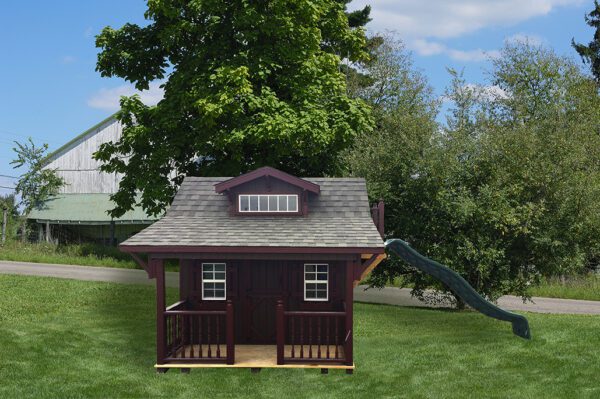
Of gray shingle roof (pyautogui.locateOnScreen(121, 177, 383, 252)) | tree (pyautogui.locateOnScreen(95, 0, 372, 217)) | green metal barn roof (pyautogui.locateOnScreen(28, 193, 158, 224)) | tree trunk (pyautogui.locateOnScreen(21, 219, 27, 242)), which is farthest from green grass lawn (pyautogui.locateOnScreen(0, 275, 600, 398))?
tree trunk (pyautogui.locateOnScreen(21, 219, 27, 242))

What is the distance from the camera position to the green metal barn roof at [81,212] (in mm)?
47312

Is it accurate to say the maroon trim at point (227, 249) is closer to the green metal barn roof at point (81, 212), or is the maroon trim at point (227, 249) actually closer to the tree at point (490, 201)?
the tree at point (490, 201)

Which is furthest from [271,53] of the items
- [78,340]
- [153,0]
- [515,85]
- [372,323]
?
[515,85]

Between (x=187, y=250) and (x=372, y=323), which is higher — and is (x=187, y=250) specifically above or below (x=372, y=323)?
above

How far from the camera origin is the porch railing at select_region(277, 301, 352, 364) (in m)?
15.4

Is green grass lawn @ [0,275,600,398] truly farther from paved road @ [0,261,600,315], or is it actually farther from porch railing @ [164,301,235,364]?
paved road @ [0,261,600,315]

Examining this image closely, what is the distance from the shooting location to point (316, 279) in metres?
17.2

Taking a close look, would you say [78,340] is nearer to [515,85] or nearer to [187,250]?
[187,250]

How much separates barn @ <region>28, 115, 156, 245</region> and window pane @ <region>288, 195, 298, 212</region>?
29.9 m

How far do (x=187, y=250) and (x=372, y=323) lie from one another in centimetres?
1067

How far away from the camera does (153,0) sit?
27.8 m

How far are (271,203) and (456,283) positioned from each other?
5468 millimetres

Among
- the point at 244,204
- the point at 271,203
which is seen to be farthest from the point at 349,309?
the point at 244,204

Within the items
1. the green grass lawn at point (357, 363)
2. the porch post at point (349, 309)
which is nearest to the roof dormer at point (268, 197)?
the porch post at point (349, 309)
